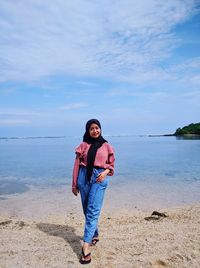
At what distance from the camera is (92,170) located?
19.3 ft

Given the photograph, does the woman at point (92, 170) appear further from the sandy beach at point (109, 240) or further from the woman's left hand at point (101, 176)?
the sandy beach at point (109, 240)

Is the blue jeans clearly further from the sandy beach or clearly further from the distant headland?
the distant headland

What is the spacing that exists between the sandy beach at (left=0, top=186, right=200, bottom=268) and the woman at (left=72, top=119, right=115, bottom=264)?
22.9 inches

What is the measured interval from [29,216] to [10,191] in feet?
16.9

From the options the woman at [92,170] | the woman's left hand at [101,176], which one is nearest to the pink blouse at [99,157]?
the woman at [92,170]

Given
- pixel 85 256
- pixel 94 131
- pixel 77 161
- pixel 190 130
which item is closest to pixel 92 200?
pixel 77 161

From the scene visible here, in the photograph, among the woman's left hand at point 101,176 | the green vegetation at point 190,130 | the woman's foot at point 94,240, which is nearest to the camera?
the woman's left hand at point 101,176

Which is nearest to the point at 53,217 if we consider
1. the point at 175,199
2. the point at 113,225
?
the point at 113,225

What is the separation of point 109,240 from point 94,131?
2237 mm

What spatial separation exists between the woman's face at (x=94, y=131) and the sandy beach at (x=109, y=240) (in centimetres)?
204

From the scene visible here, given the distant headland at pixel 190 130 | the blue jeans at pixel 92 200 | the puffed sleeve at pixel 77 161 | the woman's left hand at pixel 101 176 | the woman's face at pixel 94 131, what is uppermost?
the distant headland at pixel 190 130

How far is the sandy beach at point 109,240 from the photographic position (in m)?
5.53

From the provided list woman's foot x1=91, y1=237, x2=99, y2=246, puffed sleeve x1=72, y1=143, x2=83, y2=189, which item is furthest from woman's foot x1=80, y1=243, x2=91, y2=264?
puffed sleeve x1=72, y1=143, x2=83, y2=189

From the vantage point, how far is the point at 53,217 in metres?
9.80
